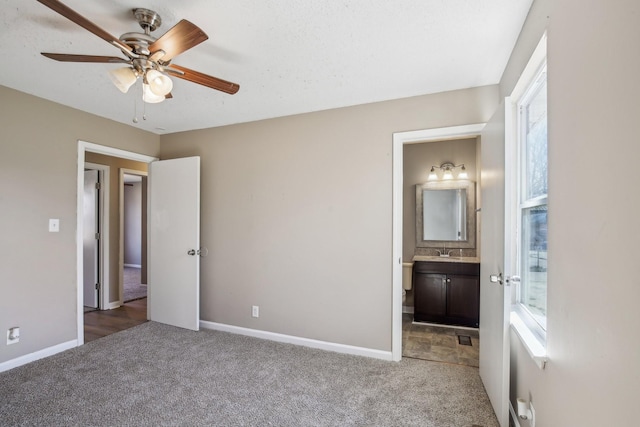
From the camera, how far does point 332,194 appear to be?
3.03 m

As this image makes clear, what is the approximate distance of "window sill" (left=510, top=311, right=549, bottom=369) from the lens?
1359 mm

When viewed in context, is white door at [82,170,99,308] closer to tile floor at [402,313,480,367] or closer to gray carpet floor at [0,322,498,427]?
gray carpet floor at [0,322,498,427]

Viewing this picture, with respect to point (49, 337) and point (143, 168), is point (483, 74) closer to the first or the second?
point (49, 337)

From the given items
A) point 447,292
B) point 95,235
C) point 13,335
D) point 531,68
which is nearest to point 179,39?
point 531,68

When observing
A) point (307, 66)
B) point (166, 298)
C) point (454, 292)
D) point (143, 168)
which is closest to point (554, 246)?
point (307, 66)

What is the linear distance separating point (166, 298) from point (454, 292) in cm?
346

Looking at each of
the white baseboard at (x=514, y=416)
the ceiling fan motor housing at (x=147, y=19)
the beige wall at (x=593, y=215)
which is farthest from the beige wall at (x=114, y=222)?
the beige wall at (x=593, y=215)

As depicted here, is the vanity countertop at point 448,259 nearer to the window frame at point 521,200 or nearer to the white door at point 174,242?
the window frame at point 521,200

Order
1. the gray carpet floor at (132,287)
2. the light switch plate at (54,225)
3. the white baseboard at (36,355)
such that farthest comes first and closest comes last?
the gray carpet floor at (132,287) < the light switch plate at (54,225) < the white baseboard at (36,355)

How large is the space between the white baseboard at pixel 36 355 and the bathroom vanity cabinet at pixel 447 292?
375cm

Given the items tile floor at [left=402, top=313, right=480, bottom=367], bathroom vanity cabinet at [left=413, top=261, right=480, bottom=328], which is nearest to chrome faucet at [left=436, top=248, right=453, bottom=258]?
bathroom vanity cabinet at [left=413, top=261, right=480, bottom=328]

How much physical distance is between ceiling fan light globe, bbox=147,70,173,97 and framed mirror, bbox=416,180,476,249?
335 cm

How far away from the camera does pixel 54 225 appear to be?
9.49 ft

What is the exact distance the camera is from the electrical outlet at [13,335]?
8.50 feet
